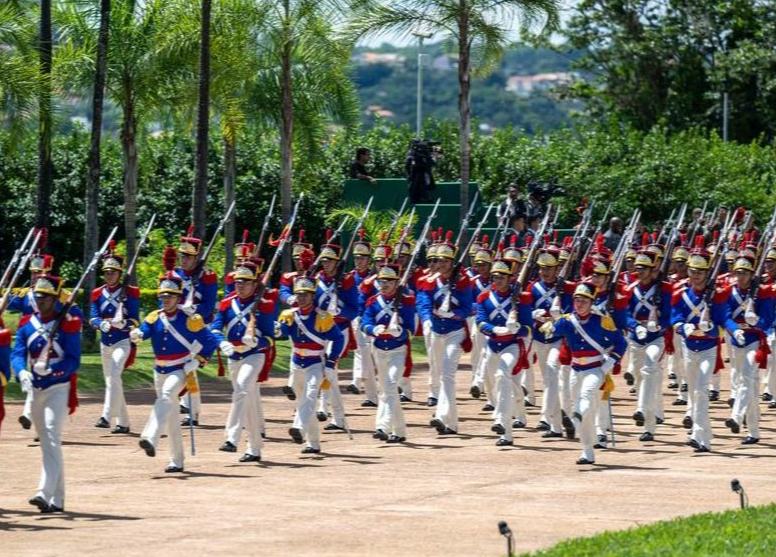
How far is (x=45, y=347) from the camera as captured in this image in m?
16.4

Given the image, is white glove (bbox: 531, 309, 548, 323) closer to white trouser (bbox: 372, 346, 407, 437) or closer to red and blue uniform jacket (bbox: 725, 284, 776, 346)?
white trouser (bbox: 372, 346, 407, 437)

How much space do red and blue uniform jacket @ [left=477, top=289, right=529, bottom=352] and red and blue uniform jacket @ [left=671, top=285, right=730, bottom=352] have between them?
1.82 metres

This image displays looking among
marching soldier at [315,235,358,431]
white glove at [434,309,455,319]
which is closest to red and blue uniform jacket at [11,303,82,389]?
marching soldier at [315,235,358,431]

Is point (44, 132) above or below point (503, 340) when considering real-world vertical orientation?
above

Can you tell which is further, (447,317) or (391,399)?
(447,317)

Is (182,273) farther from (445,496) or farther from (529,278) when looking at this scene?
(445,496)

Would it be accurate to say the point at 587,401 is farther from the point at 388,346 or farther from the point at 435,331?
the point at 435,331

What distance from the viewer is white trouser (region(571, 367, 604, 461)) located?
19.0m

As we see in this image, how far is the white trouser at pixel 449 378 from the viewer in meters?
21.7

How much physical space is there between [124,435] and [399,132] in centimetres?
2542

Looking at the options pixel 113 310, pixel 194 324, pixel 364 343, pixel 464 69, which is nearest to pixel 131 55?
pixel 464 69

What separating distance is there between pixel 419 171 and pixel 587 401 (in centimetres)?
1955

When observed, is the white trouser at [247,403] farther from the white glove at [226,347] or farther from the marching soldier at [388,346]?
the marching soldier at [388,346]

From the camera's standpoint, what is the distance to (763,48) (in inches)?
2307
